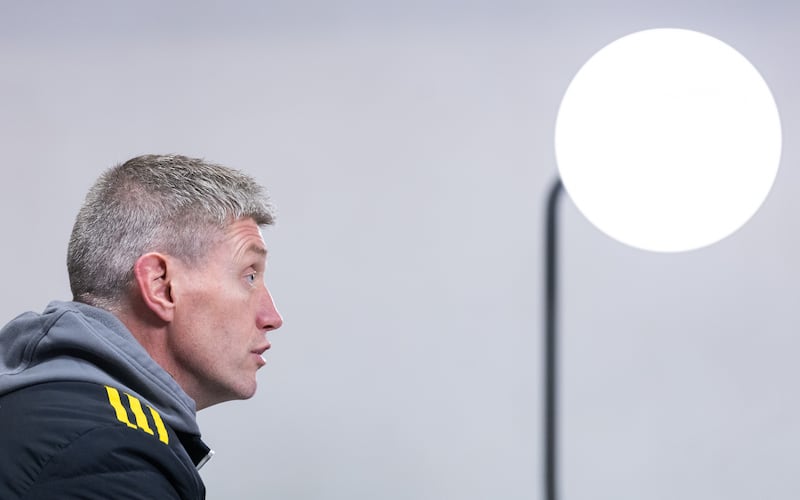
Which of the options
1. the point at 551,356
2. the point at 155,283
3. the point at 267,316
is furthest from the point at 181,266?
the point at 551,356

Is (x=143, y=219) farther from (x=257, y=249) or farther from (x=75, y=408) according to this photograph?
(x=75, y=408)

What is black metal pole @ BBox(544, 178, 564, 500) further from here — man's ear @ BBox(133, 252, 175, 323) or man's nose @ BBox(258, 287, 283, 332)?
man's ear @ BBox(133, 252, 175, 323)

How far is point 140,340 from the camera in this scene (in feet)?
→ 3.51

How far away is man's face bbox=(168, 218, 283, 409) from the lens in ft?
3.55

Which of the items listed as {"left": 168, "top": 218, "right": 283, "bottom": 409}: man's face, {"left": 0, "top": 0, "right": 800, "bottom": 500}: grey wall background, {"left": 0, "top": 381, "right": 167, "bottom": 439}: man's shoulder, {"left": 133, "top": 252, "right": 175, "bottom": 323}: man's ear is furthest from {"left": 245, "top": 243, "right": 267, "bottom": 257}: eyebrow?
{"left": 0, "top": 0, "right": 800, "bottom": 500}: grey wall background

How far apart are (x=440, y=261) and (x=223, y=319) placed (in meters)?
0.67

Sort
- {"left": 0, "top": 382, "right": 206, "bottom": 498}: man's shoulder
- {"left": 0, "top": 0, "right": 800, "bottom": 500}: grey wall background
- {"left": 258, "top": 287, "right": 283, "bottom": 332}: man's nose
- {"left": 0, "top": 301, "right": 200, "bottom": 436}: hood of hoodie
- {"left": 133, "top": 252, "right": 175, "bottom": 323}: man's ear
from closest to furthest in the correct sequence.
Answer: {"left": 0, "top": 382, "right": 206, "bottom": 498}: man's shoulder, {"left": 0, "top": 301, "right": 200, "bottom": 436}: hood of hoodie, {"left": 133, "top": 252, "right": 175, "bottom": 323}: man's ear, {"left": 258, "top": 287, "right": 283, "bottom": 332}: man's nose, {"left": 0, "top": 0, "right": 800, "bottom": 500}: grey wall background

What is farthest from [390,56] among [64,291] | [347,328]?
[64,291]

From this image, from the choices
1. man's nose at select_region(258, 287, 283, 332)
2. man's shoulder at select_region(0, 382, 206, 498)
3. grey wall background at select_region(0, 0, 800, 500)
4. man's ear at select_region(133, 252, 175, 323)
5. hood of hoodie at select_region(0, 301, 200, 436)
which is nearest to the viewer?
man's shoulder at select_region(0, 382, 206, 498)

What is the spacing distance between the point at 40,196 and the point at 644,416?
1.21 meters

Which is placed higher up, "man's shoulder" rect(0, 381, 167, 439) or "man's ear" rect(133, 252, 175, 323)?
"man's ear" rect(133, 252, 175, 323)

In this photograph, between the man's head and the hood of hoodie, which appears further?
the man's head

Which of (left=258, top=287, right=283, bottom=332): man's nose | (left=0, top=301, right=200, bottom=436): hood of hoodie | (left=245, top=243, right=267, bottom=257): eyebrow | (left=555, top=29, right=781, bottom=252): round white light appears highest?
(left=555, top=29, right=781, bottom=252): round white light

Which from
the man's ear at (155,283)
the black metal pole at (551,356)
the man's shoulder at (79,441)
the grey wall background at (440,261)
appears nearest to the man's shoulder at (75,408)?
the man's shoulder at (79,441)
